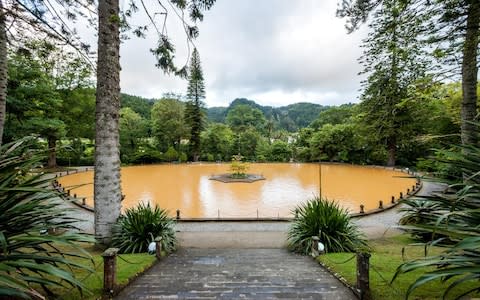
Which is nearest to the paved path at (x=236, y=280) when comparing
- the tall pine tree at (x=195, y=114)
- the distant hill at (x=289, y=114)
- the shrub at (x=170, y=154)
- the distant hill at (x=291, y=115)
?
the shrub at (x=170, y=154)

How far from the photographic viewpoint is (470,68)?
539 centimetres

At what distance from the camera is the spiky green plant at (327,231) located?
537 cm

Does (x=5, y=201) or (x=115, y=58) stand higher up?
(x=115, y=58)

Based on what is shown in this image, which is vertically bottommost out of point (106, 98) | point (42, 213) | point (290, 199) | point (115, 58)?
point (290, 199)

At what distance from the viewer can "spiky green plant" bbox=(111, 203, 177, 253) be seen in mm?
5344

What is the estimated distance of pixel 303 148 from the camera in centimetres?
3155

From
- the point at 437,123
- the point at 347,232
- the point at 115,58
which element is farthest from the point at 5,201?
the point at 437,123

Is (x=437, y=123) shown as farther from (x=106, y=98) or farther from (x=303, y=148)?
(x=106, y=98)

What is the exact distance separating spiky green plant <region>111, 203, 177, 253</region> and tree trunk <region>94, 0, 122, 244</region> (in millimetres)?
295

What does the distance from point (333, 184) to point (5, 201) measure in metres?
16.2

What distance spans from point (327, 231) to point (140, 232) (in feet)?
12.3

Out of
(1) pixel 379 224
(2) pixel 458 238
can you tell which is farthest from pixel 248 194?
(2) pixel 458 238

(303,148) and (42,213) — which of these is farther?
(303,148)

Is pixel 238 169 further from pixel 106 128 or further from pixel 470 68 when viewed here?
pixel 470 68
